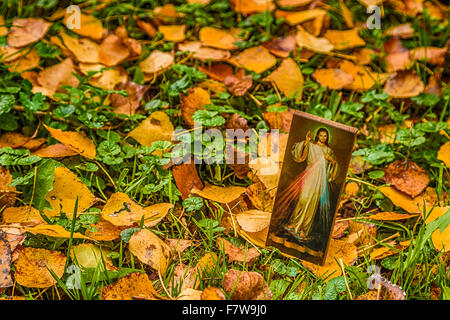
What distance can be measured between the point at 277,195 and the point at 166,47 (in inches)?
38.4

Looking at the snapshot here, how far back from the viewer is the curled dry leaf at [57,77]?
161 centimetres

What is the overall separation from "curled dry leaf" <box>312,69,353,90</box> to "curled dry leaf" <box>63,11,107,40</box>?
0.88 m

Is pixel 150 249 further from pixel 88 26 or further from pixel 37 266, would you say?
pixel 88 26

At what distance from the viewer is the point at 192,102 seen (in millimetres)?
1525

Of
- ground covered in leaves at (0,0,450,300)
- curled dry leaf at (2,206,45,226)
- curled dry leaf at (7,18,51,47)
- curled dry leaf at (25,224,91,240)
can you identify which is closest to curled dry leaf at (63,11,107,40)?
ground covered in leaves at (0,0,450,300)

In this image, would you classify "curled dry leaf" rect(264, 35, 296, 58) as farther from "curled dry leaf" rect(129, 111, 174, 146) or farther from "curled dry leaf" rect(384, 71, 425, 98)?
"curled dry leaf" rect(129, 111, 174, 146)

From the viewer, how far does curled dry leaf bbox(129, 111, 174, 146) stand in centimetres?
143

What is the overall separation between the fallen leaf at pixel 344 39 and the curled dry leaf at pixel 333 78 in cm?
20

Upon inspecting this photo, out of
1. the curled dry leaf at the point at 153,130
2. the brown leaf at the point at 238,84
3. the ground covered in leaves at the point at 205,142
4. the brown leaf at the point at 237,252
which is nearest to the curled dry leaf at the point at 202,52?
the ground covered in leaves at the point at 205,142

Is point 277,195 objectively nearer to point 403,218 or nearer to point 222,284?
point 222,284

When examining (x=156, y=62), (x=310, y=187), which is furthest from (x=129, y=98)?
(x=310, y=187)

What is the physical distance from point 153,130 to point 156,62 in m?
0.41
